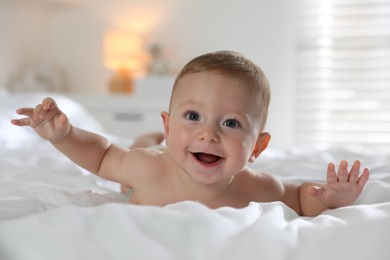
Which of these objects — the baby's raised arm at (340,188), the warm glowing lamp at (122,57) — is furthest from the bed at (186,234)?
the warm glowing lamp at (122,57)

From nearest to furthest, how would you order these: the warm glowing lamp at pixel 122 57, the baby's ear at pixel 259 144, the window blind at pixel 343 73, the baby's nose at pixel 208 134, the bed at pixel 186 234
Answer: the bed at pixel 186 234, the baby's nose at pixel 208 134, the baby's ear at pixel 259 144, the window blind at pixel 343 73, the warm glowing lamp at pixel 122 57

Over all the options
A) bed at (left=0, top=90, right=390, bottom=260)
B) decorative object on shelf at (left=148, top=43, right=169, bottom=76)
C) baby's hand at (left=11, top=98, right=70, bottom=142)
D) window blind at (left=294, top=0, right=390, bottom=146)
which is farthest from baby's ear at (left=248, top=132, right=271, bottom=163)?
decorative object on shelf at (left=148, top=43, right=169, bottom=76)

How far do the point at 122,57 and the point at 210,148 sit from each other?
3047 mm

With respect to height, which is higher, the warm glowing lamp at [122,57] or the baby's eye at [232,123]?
the baby's eye at [232,123]

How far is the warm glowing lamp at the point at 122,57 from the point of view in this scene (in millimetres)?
3822

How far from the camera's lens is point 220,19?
392 centimetres

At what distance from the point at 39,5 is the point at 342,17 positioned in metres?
2.27

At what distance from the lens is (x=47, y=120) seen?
1.01m

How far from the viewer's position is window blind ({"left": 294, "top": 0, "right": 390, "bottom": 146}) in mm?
3512

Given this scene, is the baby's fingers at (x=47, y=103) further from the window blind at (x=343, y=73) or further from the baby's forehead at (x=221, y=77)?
the window blind at (x=343, y=73)

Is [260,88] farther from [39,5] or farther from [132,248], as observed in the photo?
[39,5]

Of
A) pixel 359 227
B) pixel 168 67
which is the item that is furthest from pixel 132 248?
pixel 168 67

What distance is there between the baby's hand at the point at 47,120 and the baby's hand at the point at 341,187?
47 centimetres

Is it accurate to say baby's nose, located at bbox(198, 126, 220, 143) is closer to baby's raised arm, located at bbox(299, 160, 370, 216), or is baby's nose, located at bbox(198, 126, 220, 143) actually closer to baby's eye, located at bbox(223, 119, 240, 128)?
baby's eye, located at bbox(223, 119, 240, 128)
